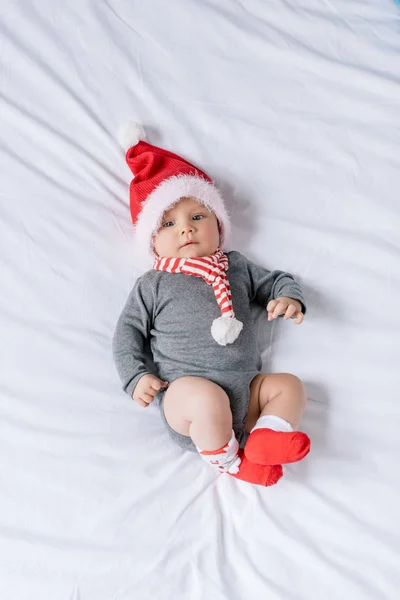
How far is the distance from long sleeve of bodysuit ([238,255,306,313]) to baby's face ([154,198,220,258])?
0.10m

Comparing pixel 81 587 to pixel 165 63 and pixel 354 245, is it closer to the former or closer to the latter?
pixel 354 245

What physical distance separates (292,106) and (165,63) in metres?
0.32

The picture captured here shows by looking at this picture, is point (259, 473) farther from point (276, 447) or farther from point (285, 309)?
point (285, 309)

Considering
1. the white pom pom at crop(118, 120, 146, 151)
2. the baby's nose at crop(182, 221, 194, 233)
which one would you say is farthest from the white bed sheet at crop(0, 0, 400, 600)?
the baby's nose at crop(182, 221, 194, 233)

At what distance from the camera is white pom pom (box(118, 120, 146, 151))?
1.44 m

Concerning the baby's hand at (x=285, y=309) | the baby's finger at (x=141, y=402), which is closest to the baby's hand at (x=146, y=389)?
the baby's finger at (x=141, y=402)

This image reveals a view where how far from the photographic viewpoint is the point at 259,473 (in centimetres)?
117

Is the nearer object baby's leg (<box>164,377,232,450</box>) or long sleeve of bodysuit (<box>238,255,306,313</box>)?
baby's leg (<box>164,377,232,450</box>)

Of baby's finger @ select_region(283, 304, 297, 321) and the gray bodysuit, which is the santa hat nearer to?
the gray bodysuit

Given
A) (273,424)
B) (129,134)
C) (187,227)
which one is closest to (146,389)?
(273,424)

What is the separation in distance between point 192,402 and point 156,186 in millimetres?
465

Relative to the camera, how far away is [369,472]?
4.01 feet

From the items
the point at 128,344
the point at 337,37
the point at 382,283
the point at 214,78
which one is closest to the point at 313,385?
the point at 382,283

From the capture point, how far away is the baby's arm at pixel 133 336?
1.26 meters
